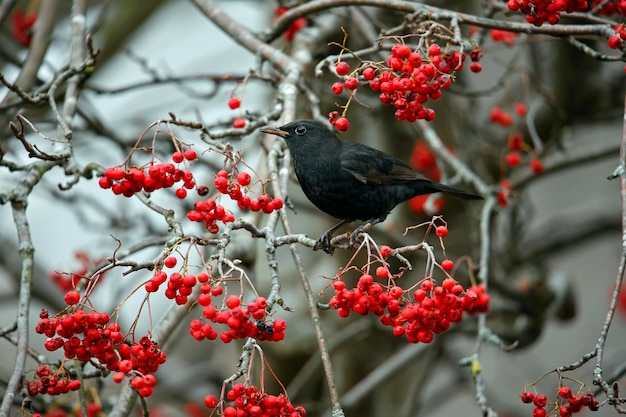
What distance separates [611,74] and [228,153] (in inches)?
172

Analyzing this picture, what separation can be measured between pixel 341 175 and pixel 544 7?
144 centimetres

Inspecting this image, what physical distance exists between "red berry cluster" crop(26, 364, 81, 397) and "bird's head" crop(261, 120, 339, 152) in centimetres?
154

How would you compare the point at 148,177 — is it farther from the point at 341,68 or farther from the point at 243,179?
the point at 341,68

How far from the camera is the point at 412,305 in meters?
2.62

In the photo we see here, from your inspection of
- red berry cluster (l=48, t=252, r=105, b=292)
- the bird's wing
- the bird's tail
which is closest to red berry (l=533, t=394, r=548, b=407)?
the bird's wing


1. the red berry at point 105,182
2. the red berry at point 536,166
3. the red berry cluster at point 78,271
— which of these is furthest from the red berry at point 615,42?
the red berry cluster at point 78,271

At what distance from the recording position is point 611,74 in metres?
6.08

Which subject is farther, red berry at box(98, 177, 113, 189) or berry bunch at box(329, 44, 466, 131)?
berry bunch at box(329, 44, 466, 131)

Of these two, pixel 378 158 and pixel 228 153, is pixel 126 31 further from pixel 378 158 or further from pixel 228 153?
pixel 228 153

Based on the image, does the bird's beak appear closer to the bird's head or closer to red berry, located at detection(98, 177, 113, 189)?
the bird's head

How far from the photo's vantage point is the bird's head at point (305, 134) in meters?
3.79

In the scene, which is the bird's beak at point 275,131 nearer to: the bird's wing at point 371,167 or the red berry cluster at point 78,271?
the bird's wing at point 371,167

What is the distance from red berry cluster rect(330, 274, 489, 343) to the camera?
2557 mm

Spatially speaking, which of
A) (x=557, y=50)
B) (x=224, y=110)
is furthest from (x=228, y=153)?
(x=224, y=110)
